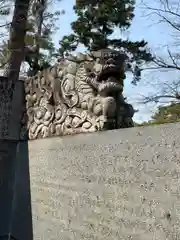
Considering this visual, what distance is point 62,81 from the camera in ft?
12.4

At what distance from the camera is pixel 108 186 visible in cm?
283

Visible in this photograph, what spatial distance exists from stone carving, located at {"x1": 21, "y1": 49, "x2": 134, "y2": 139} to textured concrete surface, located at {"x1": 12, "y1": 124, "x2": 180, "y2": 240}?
154 mm

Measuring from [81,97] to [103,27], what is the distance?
408 inches

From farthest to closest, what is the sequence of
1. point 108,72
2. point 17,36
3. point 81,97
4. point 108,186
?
point 17,36 → point 81,97 → point 108,72 → point 108,186

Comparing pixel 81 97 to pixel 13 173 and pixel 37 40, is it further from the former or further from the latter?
pixel 37 40

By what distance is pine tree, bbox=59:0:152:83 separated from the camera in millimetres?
12220

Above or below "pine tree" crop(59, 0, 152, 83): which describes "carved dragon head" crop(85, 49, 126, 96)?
below

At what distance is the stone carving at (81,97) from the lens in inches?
124

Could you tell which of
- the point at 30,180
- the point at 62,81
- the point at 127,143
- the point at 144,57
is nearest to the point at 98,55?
the point at 62,81

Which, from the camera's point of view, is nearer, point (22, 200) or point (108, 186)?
point (108, 186)

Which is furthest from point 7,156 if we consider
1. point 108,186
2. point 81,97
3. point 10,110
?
point 108,186

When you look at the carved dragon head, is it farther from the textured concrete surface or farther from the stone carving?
the textured concrete surface

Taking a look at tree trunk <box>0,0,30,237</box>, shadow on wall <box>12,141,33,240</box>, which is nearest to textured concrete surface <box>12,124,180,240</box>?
shadow on wall <box>12,141,33,240</box>

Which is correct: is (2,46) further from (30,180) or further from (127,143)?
(127,143)
